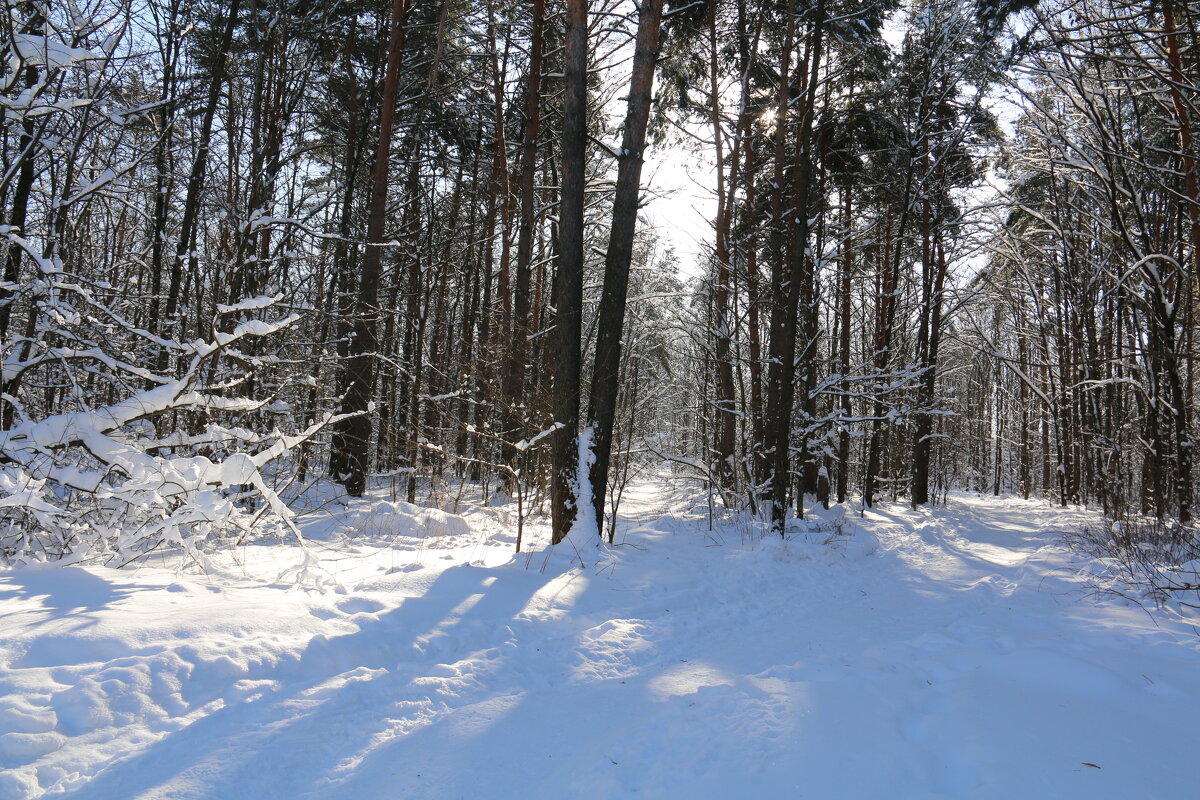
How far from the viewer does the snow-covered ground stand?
2.29 metres

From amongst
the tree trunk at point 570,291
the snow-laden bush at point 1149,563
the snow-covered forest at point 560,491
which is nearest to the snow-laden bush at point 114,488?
the snow-covered forest at point 560,491

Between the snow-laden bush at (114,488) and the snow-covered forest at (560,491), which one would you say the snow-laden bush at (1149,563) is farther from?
the snow-laden bush at (114,488)

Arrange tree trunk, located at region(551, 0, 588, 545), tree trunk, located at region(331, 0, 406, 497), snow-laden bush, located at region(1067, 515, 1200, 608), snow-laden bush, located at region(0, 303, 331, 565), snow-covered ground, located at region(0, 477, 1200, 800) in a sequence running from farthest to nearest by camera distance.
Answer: tree trunk, located at region(331, 0, 406, 497) < tree trunk, located at region(551, 0, 588, 545) < snow-laden bush, located at region(1067, 515, 1200, 608) < snow-laden bush, located at region(0, 303, 331, 565) < snow-covered ground, located at region(0, 477, 1200, 800)

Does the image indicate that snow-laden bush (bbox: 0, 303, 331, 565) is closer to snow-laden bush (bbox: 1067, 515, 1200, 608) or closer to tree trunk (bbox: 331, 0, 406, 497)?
tree trunk (bbox: 331, 0, 406, 497)

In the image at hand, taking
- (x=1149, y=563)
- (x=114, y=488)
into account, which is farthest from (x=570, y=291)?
(x=1149, y=563)

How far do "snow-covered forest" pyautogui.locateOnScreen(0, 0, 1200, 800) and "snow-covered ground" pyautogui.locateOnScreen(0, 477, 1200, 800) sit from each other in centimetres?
2

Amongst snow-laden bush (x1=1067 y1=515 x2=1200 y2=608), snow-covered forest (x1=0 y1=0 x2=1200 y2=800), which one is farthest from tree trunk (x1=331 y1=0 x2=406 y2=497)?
snow-laden bush (x1=1067 y1=515 x2=1200 y2=608)

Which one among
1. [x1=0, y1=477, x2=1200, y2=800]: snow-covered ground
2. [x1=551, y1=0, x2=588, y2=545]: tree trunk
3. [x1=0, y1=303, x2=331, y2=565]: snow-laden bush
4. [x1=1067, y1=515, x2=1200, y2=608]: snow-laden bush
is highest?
[x1=551, y1=0, x2=588, y2=545]: tree trunk

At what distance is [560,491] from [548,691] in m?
3.44

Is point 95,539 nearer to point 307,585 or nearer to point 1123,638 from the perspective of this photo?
point 307,585

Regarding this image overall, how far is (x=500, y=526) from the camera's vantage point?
9.02m

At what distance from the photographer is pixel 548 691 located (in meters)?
3.31

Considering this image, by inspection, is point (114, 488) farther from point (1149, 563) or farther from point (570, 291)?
point (1149, 563)

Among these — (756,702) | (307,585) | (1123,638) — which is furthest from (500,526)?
(1123,638)
